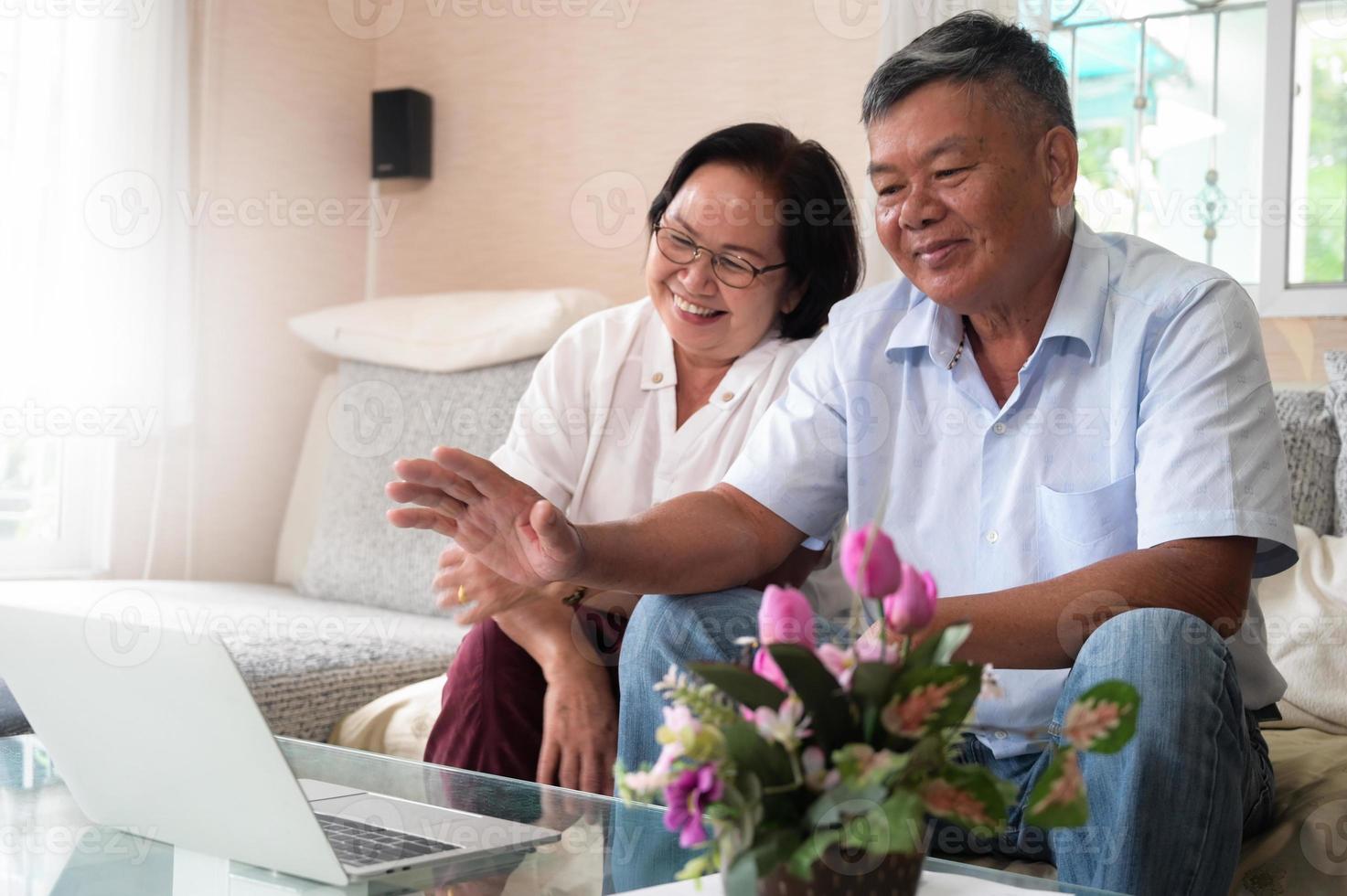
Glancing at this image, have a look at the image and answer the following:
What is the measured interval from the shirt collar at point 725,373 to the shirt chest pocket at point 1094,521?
0.53 metres

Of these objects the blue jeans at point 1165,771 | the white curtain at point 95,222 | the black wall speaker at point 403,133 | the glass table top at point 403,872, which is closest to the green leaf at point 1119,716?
the glass table top at point 403,872

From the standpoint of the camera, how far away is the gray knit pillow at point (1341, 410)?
174 cm

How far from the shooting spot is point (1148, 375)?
1362 mm

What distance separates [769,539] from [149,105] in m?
1.90

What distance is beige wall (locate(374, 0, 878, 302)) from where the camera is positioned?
2664mm

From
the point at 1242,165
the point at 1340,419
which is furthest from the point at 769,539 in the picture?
the point at 1242,165

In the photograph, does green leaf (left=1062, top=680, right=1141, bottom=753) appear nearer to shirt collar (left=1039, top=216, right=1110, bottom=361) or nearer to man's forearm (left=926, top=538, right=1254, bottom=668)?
man's forearm (left=926, top=538, right=1254, bottom=668)

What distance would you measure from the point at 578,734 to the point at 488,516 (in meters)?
0.34

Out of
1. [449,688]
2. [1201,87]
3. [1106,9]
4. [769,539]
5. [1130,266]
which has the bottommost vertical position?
[449,688]

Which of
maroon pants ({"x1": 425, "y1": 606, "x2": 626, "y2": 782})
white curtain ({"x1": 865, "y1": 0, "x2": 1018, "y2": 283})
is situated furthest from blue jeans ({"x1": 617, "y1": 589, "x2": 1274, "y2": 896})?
white curtain ({"x1": 865, "y1": 0, "x2": 1018, "y2": 283})

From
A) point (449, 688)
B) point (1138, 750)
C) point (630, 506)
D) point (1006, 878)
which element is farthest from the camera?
point (630, 506)

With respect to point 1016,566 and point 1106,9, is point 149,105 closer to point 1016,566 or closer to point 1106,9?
point 1106,9

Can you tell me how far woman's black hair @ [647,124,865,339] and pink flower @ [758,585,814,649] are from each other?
1153mm

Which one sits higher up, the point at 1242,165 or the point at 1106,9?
the point at 1106,9
